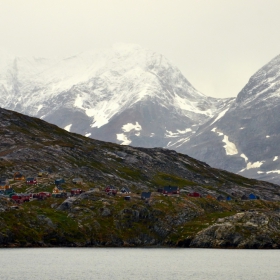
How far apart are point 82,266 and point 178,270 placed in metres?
25.3

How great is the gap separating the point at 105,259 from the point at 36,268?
31618 millimetres

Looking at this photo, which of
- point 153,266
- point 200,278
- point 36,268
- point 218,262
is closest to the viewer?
point 200,278

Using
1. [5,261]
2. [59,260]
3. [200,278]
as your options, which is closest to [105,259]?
[59,260]

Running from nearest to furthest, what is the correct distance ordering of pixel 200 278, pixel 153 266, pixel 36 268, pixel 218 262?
pixel 200 278, pixel 36 268, pixel 153 266, pixel 218 262

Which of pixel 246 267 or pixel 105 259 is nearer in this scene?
pixel 246 267

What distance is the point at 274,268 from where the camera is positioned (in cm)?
18012

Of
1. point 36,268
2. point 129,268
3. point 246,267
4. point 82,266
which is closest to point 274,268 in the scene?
point 246,267

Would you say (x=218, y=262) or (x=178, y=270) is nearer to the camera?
(x=178, y=270)

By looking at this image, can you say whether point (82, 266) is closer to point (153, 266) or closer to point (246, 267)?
point (153, 266)

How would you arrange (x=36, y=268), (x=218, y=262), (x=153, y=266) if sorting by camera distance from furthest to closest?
(x=218, y=262), (x=153, y=266), (x=36, y=268)

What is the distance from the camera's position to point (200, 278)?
526 feet

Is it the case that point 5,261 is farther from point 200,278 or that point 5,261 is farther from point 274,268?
point 274,268

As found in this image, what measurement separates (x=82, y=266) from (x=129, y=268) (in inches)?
498

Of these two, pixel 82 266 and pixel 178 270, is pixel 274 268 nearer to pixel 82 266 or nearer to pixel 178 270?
pixel 178 270
